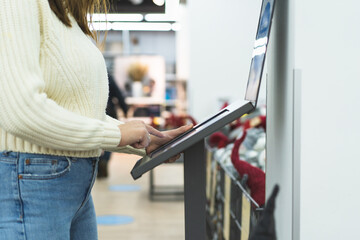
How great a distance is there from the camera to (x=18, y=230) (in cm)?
100

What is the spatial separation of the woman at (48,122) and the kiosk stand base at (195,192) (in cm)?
10

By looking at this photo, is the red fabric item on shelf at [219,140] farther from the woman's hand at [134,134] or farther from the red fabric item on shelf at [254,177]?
the woman's hand at [134,134]

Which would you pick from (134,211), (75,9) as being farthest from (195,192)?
(134,211)

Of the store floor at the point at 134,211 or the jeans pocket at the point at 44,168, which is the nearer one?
the jeans pocket at the point at 44,168

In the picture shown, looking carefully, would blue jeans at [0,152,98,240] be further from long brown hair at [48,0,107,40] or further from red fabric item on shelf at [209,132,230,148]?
red fabric item on shelf at [209,132,230,148]

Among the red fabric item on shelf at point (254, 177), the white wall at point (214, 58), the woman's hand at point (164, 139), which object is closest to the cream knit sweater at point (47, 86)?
the woman's hand at point (164, 139)

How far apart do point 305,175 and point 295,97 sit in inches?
7.5

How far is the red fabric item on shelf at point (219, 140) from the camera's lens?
3.19 m

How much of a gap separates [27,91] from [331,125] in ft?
2.14

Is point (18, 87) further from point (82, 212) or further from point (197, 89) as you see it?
point (197, 89)

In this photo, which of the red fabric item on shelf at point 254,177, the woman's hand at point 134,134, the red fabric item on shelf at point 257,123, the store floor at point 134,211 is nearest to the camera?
the woman's hand at point 134,134

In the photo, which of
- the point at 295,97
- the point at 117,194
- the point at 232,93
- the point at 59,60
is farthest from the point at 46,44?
the point at 117,194

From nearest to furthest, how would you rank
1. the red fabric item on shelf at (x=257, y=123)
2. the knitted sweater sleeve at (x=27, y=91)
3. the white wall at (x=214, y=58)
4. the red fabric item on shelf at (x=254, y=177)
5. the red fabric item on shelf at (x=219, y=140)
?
the knitted sweater sleeve at (x=27, y=91)
the red fabric item on shelf at (x=254, y=177)
the red fabric item on shelf at (x=257, y=123)
the red fabric item on shelf at (x=219, y=140)
the white wall at (x=214, y=58)

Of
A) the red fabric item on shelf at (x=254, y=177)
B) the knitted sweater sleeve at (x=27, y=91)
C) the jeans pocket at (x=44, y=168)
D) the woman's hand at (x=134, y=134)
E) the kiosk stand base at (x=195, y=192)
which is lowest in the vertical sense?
the red fabric item on shelf at (x=254, y=177)
